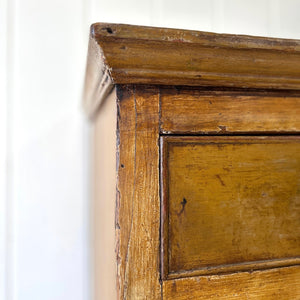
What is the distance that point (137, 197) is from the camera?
1.08 feet

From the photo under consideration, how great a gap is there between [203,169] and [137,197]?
0.08 m

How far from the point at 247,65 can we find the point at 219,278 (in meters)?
0.24

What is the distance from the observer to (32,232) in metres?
0.76

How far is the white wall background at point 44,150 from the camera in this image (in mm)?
751

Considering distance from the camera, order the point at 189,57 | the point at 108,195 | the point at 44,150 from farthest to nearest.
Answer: the point at 44,150 < the point at 108,195 < the point at 189,57

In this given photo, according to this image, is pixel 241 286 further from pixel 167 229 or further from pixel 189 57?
pixel 189 57

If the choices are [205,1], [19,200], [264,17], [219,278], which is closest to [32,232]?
[19,200]

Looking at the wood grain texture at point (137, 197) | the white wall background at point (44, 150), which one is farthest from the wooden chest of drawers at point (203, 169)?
the white wall background at point (44, 150)

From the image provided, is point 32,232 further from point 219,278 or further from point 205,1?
point 205,1

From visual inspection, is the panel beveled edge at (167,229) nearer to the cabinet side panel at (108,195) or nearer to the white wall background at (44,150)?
A: the cabinet side panel at (108,195)

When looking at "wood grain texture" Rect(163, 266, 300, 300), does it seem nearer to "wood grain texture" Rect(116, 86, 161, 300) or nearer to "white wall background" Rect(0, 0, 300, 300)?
"wood grain texture" Rect(116, 86, 161, 300)

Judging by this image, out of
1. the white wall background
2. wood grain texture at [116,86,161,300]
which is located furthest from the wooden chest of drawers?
the white wall background

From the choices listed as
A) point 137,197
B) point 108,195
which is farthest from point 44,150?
point 137,197

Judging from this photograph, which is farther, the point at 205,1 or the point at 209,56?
the point at 205,1
